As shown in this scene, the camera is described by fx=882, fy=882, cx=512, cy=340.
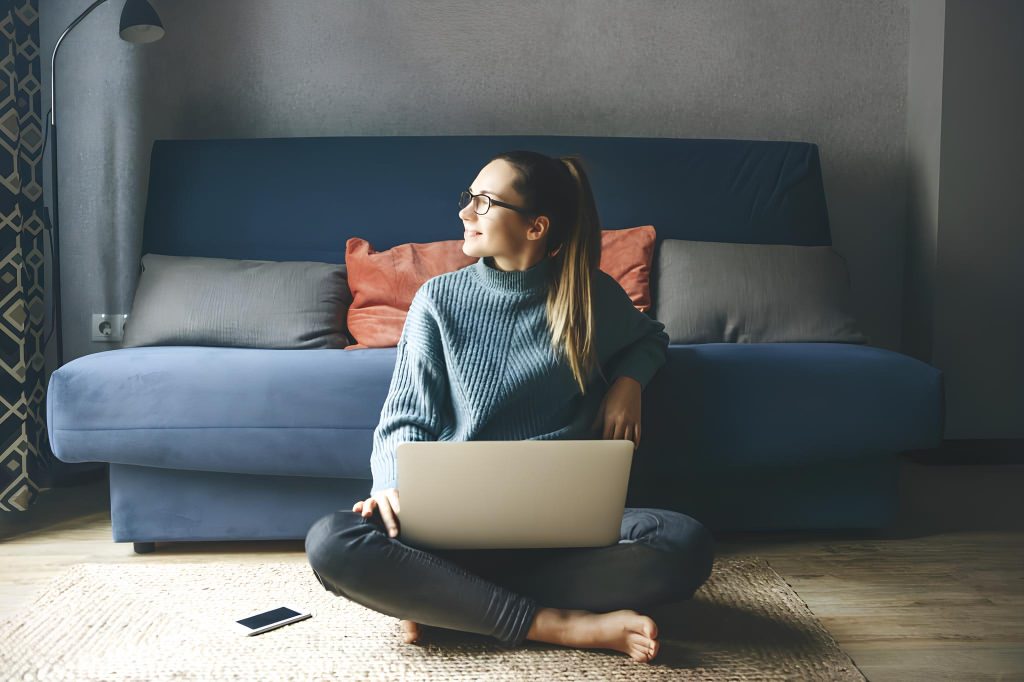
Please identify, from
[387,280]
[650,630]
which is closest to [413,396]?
[650,630]

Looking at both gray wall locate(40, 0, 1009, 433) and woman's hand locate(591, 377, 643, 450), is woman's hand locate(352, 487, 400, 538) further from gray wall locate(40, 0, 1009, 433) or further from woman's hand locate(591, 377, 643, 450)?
gray wall locate(40, 0, 1009, 433)

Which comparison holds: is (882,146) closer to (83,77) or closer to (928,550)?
(928,550)

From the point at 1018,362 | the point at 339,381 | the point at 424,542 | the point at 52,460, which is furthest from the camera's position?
the point at 1018,362

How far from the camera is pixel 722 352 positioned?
206 cm

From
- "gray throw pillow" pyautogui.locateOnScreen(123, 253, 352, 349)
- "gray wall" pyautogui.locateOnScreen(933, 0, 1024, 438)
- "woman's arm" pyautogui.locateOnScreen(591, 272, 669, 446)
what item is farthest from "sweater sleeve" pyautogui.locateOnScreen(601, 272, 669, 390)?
"gray wall" pyautogui.locateOnScreen(933, 0, 1024, 438)

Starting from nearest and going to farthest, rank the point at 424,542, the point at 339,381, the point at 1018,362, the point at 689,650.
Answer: the point at 424,542
the point at 689,650
the point at 339,381
the point at 1018,362

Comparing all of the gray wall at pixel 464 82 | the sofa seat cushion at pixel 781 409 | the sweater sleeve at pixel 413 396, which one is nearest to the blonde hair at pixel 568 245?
the sweater sleeve at pixel 413 396

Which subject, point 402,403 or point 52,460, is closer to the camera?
point 402,403

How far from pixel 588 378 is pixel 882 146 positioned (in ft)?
6.44

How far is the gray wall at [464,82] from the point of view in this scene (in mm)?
2854

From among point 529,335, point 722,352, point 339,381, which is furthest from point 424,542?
point 722,352

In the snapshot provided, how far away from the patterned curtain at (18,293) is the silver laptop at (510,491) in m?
1.50

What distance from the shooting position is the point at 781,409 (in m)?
2.02

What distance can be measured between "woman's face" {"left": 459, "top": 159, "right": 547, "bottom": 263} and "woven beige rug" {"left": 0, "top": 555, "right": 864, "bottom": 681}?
697 mm
